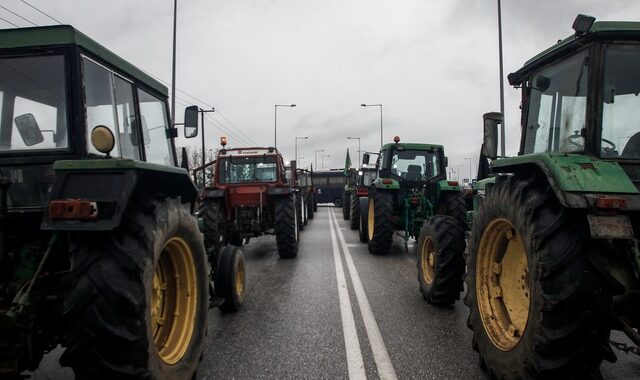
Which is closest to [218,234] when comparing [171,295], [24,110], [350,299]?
[350,299]

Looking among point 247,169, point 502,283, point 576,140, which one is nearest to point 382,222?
point 247,169

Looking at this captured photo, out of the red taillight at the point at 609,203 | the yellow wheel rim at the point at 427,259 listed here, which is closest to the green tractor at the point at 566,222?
the red taillight at the point at 609,203

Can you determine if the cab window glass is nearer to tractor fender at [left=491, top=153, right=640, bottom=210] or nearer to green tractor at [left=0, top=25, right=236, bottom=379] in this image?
green tractor at [left=0, top=25, right=236, bottom=379]

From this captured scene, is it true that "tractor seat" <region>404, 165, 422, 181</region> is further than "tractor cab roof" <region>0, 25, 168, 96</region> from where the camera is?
Yes

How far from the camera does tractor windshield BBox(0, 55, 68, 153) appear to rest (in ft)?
10.6

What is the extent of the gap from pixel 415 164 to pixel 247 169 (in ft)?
12.9

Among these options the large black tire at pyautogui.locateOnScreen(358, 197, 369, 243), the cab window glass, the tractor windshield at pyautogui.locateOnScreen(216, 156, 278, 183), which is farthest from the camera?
the large black tire at pyautogui.locateOnScreen(358, 197, 369, 243)

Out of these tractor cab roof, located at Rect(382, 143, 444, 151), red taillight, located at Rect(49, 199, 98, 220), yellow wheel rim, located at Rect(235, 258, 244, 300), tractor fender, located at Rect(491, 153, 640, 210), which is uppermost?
tractor cab roof, located at Rect(382, 143, 444, 151)

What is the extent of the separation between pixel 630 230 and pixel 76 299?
321cm

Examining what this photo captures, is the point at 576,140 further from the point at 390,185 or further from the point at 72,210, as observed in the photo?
the point at 390,185

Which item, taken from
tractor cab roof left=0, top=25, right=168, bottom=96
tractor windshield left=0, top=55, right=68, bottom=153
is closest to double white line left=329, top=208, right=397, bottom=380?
tractor windshield left=0, top=55, right=68, bottom=153

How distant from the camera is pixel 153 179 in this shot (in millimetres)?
3699

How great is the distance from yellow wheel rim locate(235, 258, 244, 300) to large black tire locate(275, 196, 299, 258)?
12.4 ft

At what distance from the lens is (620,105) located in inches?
137
